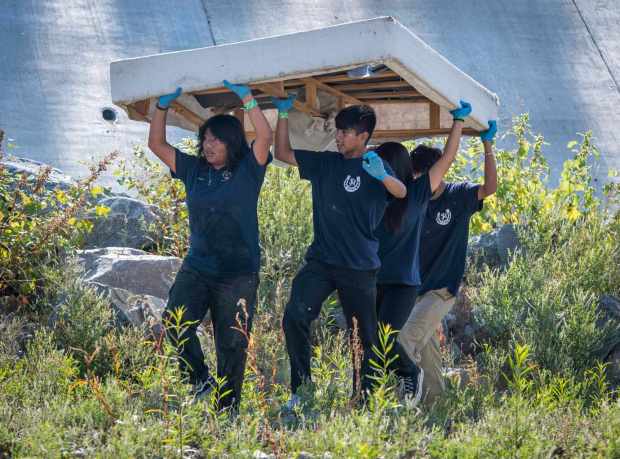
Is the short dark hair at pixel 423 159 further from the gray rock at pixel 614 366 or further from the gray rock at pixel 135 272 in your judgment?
the gray rock at pixel 135 272

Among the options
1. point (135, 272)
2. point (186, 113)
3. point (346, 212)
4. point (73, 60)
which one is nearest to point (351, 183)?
point (346, 212)

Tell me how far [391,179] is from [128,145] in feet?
16.5

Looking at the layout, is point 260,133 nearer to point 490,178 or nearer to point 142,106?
point 142,106

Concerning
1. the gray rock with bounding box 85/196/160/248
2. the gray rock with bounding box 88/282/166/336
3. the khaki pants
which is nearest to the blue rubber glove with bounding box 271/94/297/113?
the khaki pants

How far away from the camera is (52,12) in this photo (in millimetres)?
10906

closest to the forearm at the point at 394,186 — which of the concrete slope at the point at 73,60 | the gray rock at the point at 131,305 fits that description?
the gray rock at the point at 131,305

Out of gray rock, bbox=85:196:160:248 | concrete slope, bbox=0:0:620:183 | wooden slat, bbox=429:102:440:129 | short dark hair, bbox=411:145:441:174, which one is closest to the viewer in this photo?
short dark hair, bbox=411:145:441:174

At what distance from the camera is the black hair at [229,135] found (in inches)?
200

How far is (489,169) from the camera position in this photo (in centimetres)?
562

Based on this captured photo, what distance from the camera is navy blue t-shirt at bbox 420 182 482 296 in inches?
219

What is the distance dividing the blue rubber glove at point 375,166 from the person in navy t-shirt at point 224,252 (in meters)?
0.47

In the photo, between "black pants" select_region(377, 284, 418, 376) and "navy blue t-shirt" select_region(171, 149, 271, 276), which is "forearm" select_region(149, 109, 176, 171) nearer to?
"navy blue t-shirt" select_region(171, 149, 271, 276)

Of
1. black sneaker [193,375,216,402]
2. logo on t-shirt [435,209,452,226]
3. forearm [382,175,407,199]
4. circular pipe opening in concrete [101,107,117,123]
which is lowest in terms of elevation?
black sneaker [193,375,216,402]

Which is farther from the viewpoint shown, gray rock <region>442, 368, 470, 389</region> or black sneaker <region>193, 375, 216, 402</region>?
gray rock <region>442, 368, 470, 389</region>
